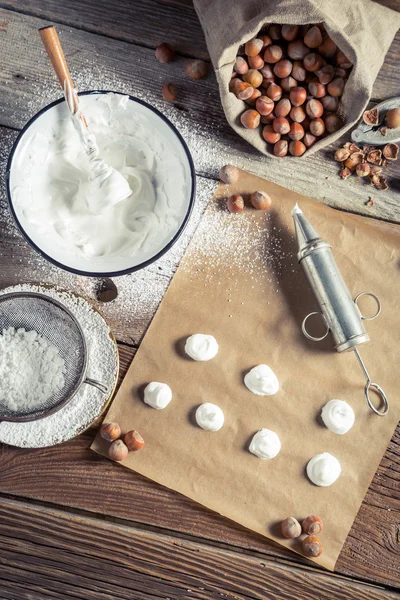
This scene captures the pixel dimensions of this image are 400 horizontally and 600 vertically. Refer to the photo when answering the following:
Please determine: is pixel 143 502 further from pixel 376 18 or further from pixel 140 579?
pixel 376 18

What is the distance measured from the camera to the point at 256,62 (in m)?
1.00

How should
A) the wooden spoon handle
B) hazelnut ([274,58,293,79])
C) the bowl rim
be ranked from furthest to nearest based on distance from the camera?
1. hazelnut ([274,58,293,79])
2. the bowl rim
3. the wooden spoon handle

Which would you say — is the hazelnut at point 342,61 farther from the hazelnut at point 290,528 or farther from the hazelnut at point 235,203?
the hazelnut at point 290,528

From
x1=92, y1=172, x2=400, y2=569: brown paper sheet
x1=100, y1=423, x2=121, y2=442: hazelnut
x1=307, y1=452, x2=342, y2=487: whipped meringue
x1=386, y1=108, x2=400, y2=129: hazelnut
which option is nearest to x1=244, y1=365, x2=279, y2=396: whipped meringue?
x1=92, y1=172, x2=400, y2=569: brown paper sheet

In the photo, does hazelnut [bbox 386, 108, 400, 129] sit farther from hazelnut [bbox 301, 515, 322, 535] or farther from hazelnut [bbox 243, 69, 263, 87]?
hazelnut [bbox 301, 515, 322, 535]

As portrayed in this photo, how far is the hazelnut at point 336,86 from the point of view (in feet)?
3.31

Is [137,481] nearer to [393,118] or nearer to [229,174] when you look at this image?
[229,174]

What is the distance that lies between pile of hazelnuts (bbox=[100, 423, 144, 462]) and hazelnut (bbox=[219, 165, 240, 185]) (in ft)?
1.56

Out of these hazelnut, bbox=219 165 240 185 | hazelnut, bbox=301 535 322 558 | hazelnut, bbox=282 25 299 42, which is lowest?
hazelnut, bbox=301 535 322 558

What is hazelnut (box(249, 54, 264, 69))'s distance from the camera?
39.4 inches

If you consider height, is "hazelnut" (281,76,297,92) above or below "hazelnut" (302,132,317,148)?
above

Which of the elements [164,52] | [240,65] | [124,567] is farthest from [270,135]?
[124,567]

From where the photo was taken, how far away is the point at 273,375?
1.06 metres

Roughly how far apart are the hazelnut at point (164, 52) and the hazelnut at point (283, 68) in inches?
7.4
